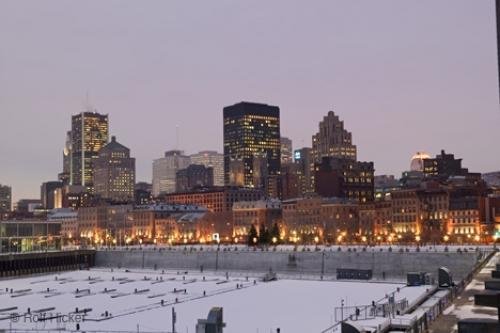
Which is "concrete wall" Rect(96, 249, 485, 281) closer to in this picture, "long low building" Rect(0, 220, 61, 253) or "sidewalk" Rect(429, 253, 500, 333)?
"long low building" Rect(0, 220, 61, 253)

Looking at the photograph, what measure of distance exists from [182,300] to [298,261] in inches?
1721

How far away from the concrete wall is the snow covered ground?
29.8 ft

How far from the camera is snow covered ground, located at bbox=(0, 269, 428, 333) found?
63.8 m

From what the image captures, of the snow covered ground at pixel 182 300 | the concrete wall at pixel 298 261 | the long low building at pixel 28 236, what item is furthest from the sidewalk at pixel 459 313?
the long low building at pixel 28 236

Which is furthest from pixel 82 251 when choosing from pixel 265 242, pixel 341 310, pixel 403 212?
pixel 341 310

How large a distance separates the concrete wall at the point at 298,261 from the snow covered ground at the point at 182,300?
9.07m

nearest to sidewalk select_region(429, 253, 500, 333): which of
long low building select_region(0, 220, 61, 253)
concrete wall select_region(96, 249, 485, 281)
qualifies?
concrete wall select_region(96, 249, 485, 281)

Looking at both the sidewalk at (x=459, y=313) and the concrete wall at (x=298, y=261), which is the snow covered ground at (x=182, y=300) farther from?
the sidewalk at (x=459, y=313)

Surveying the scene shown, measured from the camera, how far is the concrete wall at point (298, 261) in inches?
4119

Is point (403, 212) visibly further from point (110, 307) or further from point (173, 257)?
point (110, 307)

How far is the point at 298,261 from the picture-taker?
124 meters

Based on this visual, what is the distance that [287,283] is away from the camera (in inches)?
4154

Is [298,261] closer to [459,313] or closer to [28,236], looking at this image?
[28,236]

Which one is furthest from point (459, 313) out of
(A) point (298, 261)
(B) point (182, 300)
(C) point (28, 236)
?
(C) point (28, 236)
